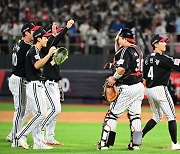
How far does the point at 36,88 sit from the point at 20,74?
4.76ft


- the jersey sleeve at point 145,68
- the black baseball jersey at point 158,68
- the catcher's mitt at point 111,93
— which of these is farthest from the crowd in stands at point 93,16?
the catcher's mitt at point 111,93

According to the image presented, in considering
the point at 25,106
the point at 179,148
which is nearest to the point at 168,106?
the point at 179,148

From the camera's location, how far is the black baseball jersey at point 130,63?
475 inches

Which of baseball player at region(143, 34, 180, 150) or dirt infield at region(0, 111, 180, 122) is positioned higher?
baseball player at region(143, 34, 180, 150)

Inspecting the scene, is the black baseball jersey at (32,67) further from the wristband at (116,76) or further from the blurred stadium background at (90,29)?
the blurred stadium background at (90,29)

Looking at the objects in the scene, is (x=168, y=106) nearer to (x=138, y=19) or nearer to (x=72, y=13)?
(x=138, y=19)

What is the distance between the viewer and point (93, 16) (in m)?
30.4

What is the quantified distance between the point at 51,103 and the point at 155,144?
2520mm

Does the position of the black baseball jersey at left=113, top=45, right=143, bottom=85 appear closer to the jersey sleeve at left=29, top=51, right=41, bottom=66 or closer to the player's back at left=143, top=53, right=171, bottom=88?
the player's back at left=143, top=53, right=171, bottom=88

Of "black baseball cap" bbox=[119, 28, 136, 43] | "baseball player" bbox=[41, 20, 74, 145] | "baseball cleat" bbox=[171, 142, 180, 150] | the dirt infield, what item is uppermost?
"black baseball cap" bbox=[119, 28, 136, 43]

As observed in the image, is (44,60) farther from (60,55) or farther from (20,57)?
(20,57)

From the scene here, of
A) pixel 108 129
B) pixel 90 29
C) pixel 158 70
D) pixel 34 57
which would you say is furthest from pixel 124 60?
pixel 90 29

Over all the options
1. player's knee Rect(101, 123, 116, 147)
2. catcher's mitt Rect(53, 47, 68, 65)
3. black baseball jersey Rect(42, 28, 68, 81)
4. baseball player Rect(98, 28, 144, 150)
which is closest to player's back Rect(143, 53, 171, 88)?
baseball player Rect(98, 28, 144, 150)

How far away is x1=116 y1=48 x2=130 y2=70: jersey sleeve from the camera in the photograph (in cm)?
1199
